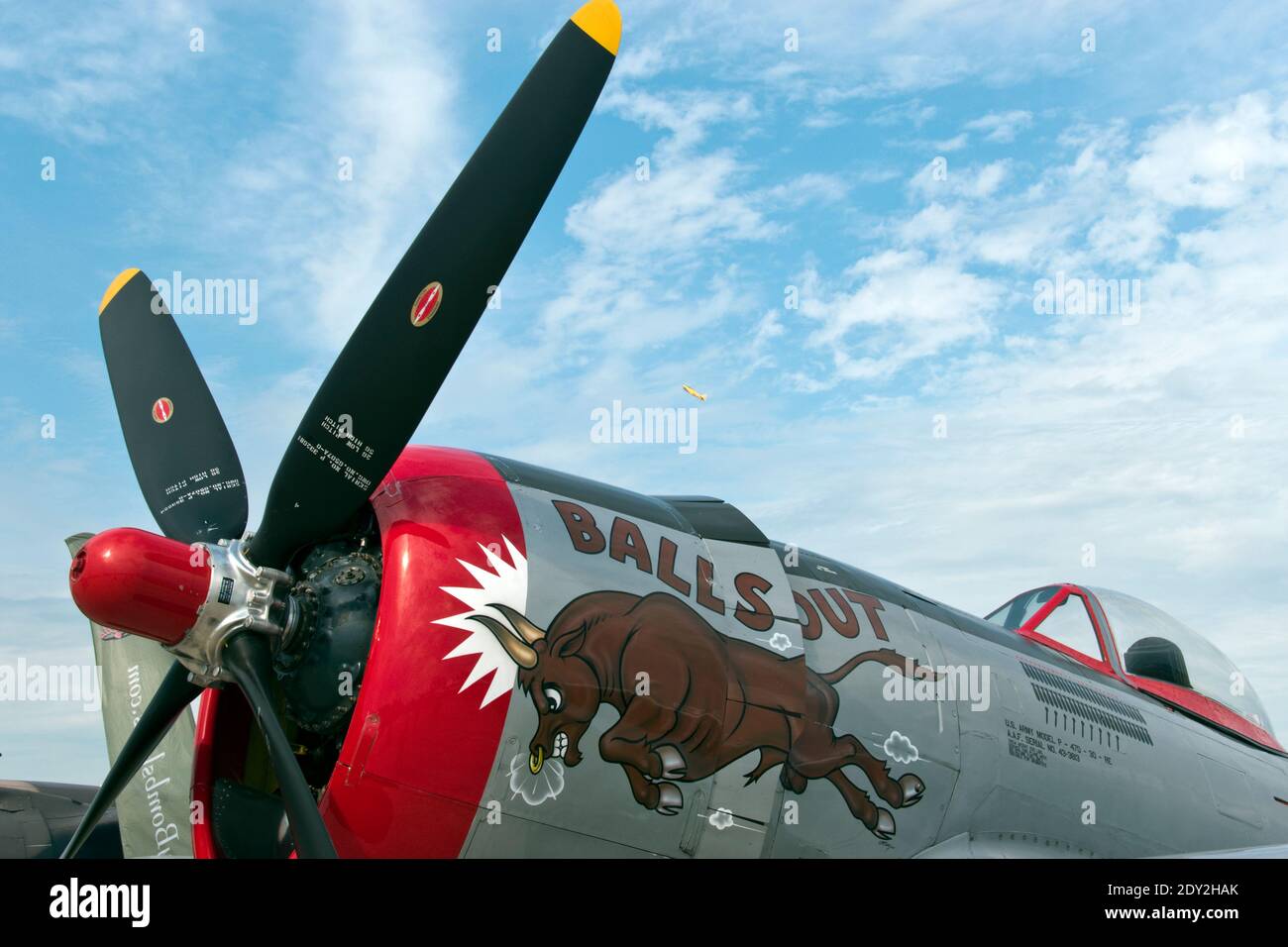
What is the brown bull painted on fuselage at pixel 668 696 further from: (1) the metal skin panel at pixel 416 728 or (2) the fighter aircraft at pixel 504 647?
(1) the metal skin panel at pixel 416 728

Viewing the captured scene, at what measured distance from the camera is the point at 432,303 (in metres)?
4.86

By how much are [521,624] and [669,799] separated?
43.9 inches

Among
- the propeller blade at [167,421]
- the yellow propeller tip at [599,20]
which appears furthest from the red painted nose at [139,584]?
the yellow propeller tip at [599,20]

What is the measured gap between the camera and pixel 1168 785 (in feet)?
23.6

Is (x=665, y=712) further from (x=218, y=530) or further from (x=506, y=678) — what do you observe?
(x=218, y=530)

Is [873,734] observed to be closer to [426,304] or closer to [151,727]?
[426,304]

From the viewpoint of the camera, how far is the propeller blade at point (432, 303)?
472 centimetres

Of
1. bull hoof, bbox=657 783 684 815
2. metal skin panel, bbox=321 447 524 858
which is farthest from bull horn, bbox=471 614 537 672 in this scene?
bull hoof, bbox=657 783 684 815

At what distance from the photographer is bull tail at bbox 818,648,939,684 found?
5.80 meters

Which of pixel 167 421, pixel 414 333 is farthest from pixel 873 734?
pixel 167 421

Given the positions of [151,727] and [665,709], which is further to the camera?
[151,727]
